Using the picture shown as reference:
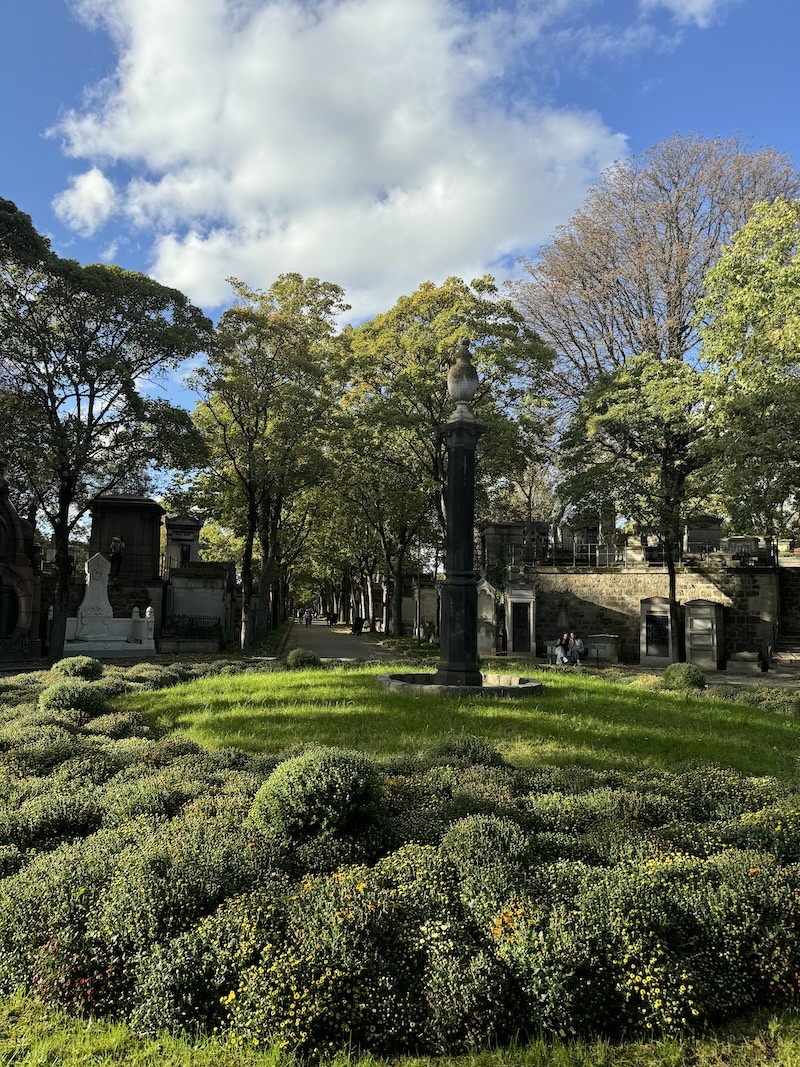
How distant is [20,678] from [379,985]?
41.8 feet

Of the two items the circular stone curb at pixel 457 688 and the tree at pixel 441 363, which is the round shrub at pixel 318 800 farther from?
the tree at pixel 441 363

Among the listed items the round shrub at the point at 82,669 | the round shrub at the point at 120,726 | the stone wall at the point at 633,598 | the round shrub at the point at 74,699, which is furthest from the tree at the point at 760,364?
the round shrub at the point at 82,669

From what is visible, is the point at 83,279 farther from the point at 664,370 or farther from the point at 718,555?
the point at 718,555

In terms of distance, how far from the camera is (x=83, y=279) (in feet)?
64.5

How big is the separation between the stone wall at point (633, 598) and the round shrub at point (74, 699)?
21.7 m

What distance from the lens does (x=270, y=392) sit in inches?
920

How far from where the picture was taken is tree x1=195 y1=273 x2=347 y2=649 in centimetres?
2295

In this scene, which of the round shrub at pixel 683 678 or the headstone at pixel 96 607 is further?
the headstone at pixel 96 607

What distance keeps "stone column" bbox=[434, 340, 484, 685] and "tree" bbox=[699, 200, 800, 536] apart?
323 inches

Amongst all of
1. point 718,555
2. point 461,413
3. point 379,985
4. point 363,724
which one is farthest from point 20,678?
point 718,555

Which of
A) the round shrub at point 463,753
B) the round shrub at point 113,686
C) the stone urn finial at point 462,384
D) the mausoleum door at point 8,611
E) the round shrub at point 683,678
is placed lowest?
the round shrub at point 683,678

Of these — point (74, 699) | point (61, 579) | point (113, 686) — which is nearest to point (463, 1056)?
point (74, 699)

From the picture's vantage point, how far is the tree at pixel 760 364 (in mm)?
15922

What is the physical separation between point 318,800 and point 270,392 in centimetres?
2039
